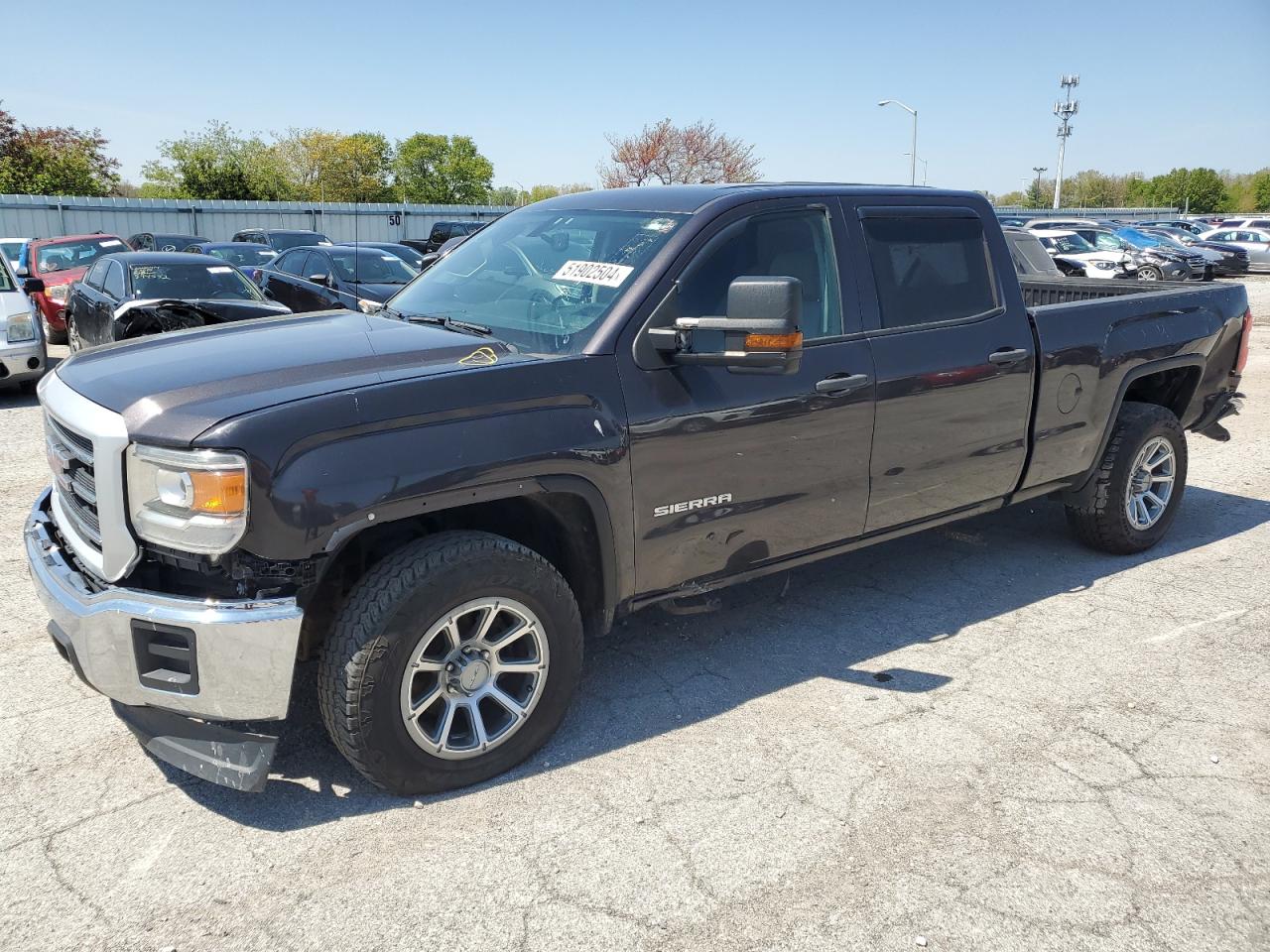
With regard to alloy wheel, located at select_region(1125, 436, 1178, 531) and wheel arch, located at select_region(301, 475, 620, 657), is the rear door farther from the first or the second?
wheel arch, located at select_region(301, 475, 620, 657)

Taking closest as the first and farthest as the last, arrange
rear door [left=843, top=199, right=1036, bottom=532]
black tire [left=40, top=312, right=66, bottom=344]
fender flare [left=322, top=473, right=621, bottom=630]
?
1. fender flare [left=322, top=473, right=621, bottom=630]
2. rear door [left=843, top=199, right=1036, bottom=532]
3. black tire [left=40, top=312, right=66, bottom=344]

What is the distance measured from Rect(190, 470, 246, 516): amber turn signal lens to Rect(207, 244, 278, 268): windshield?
14.6 metres

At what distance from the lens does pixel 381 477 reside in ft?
9.46

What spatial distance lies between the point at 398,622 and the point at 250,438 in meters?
0.69

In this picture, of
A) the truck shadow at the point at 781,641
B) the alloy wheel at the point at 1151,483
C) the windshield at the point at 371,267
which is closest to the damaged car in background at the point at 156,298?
the windshield at the point at 371,267

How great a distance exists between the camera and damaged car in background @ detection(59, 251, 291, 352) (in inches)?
362

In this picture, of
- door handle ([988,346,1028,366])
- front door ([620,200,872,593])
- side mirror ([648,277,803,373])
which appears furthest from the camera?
door handle ([988,346,1028,366])

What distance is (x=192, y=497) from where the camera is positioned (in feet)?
9.02

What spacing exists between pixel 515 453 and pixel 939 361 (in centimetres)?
214

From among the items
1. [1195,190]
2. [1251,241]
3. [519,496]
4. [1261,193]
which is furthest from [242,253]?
[1261,193]

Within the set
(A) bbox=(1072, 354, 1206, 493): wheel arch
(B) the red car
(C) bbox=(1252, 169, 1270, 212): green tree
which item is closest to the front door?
(A) bbox=(1072, 354, 1206, 493): wheel arch

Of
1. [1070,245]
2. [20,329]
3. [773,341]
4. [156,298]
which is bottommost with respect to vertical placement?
[20,329]

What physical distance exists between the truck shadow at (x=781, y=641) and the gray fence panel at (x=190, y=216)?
24.9 metres

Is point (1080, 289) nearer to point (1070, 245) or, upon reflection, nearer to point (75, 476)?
point (75, 476)
